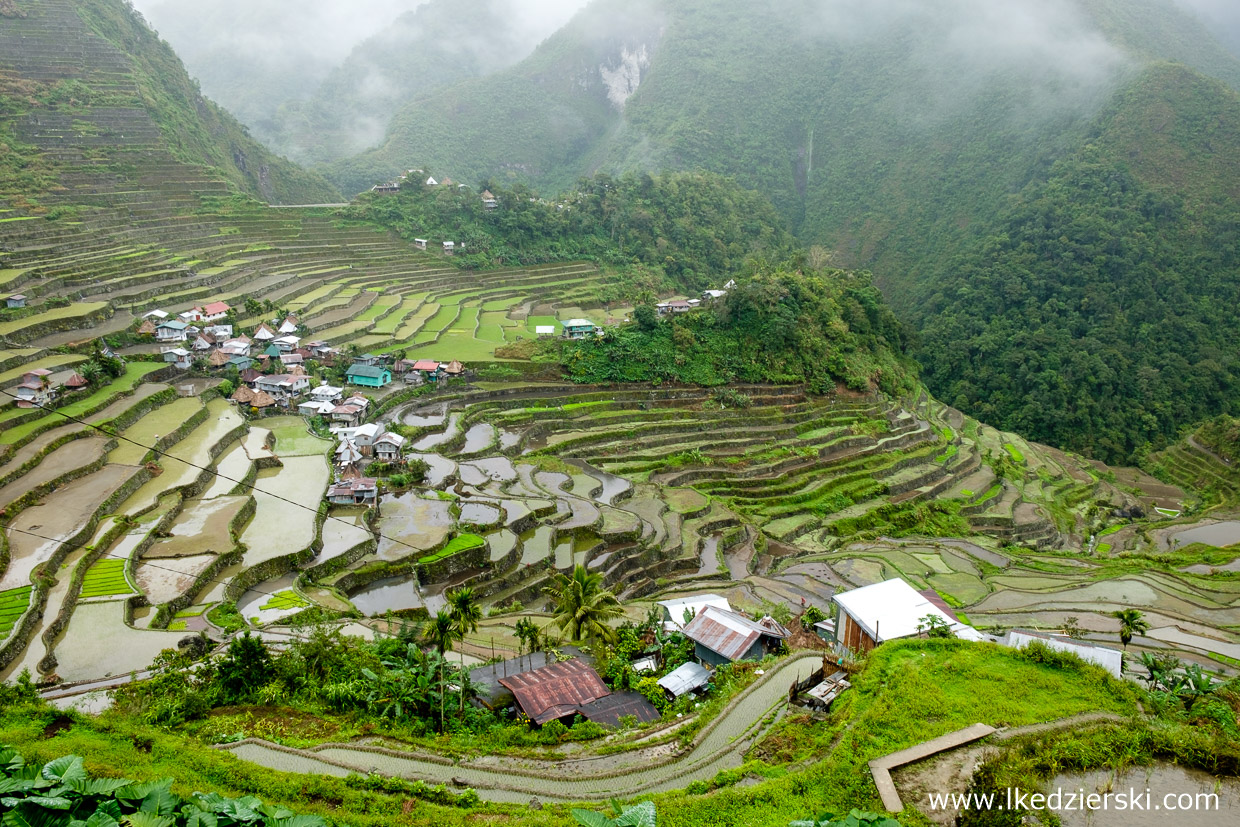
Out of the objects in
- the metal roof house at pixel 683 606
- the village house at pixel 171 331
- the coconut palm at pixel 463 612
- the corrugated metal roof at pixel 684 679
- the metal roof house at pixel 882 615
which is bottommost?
the metal roof house at pixel 683 606

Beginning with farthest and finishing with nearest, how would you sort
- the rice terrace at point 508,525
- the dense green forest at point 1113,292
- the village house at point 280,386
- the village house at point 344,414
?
the dense green forest at point 1113,292 < the village house at point 280,386 < the village house at point 344,414 < the rice terrace at point 508,525

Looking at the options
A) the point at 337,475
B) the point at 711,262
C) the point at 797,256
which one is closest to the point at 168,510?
the point at 337,475

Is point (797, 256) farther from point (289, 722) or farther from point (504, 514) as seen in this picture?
point (289, 722)

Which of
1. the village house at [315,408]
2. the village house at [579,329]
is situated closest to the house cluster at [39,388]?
the village house at [315,408]

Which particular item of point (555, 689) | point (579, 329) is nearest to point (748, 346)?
point (579, 329)

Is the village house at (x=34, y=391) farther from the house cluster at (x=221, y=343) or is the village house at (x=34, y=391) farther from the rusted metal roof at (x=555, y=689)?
the rusted metal roof at (x=555, y=689)

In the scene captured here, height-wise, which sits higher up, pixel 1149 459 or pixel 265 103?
pixel 265 103

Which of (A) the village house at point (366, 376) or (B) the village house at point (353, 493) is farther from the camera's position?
(A) the village house at point (366, 376)

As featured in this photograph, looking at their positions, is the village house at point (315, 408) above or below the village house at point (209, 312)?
below
